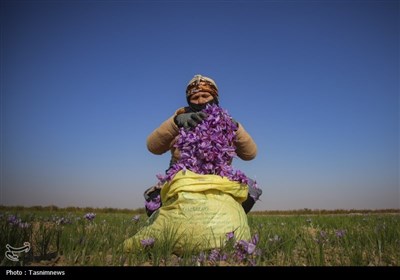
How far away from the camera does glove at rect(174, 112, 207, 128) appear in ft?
12.0

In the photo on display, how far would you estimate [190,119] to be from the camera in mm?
3709

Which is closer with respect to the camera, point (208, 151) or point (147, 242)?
point (147, 242)

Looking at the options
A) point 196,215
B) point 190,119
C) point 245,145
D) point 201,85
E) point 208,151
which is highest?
point 201,85

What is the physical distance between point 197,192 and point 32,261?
1.51 m

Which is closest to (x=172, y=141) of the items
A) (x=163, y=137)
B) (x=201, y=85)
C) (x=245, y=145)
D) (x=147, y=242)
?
(x=163, y=137)

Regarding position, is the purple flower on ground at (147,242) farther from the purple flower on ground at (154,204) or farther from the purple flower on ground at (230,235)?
the purple flower on ground at (154,204)

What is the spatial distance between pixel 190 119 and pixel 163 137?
0.56 meters

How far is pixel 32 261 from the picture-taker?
2.58 metres

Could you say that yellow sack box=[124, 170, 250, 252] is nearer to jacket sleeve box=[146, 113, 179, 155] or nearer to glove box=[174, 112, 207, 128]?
glove box=[174, 112, 207, 128]

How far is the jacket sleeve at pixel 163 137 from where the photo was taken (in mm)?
4000

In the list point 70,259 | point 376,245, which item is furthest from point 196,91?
point 376,245

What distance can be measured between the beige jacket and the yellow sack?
2.80ft

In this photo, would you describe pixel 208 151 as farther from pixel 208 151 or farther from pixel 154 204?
pixel 154 204
